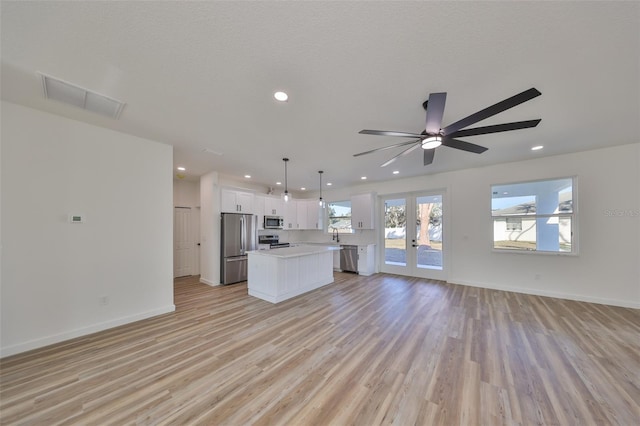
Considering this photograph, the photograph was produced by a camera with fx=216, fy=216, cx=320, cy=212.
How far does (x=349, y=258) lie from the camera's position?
263 inches

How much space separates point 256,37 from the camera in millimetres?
1565

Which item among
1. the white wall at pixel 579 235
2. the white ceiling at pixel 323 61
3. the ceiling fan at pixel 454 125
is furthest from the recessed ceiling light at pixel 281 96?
the white wall at pixel 579 235

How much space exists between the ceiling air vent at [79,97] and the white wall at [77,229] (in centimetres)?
63

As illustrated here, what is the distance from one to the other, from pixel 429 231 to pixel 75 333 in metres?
6.92

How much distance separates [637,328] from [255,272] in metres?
5.94

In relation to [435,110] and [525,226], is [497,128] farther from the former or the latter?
[525,226]

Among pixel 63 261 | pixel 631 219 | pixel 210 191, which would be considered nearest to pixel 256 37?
pixel 63 261

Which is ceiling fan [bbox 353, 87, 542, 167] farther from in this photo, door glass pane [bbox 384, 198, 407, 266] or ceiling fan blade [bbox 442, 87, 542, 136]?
door glass pane [bbox 384, 198, 407, 266]

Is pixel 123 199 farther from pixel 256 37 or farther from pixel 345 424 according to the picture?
pixel 345 424

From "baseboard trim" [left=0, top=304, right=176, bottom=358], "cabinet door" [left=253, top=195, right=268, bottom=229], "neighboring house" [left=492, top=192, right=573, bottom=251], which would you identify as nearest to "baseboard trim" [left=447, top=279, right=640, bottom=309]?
"neighboring house" [left=492, top=192, right=573, bottom=251]

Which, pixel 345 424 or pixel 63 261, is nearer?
pixel 345 424

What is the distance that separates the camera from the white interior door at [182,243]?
6.10 metres

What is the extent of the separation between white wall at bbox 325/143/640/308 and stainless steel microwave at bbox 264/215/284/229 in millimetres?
4905

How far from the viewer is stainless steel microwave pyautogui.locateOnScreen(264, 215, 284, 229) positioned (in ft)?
21.9
